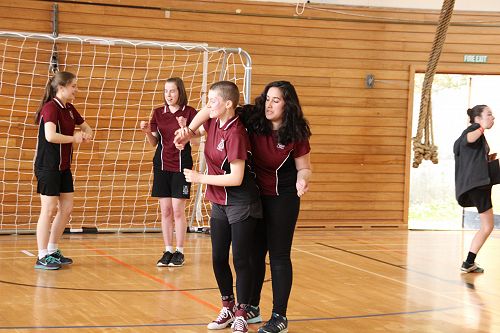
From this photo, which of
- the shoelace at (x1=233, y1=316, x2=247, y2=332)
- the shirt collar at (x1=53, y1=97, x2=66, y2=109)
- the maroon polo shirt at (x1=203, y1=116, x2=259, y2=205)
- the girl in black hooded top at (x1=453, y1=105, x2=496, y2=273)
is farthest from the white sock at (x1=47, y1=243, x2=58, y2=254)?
the girl in black hooded top at (x1=453, y1=105, x2=496, y2=273)

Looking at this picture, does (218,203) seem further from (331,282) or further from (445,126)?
(445,126)

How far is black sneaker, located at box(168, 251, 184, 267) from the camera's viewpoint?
676 centimetres

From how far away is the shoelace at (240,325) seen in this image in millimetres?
4281

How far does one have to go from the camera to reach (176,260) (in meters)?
6.77

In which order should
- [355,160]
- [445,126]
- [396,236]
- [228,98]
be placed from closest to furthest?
[228,98] < [396,236] < [355,160] < [445,126]

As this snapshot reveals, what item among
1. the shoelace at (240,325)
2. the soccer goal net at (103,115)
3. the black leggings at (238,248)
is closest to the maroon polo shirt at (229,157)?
the black leggings at (238,248)

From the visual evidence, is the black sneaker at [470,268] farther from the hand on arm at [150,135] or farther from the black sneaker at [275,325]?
the black sneaker at [275,325]

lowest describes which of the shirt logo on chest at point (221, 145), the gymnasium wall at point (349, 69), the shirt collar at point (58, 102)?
the shirt logo on chest at point (221, 145)

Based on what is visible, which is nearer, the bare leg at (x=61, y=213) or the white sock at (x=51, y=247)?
the bare leg at (x=61, y=213)

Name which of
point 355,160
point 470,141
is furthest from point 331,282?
point 355,160

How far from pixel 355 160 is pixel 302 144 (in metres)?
6.31

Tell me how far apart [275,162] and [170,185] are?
7.99 feet

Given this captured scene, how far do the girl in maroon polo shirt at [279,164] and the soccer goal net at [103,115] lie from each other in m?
4.49

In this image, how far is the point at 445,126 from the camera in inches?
475
